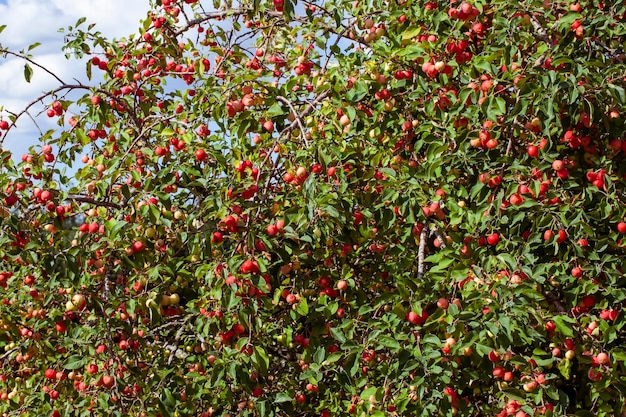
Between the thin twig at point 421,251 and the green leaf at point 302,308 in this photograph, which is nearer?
the green leaf at point 302,308

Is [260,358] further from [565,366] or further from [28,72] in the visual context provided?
[28,72]

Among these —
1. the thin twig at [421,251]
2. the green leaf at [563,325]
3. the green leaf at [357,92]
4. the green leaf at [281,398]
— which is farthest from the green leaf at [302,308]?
the green leaf at [563,325]

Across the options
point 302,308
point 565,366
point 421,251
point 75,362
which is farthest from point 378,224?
point 75,362

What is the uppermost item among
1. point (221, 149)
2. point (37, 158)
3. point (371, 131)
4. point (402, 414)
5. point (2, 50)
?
point (2, 50)

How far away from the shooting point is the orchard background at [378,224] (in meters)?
2.90

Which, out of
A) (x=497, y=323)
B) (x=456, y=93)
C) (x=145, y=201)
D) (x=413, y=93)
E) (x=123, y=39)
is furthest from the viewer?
(x=123, y=39)

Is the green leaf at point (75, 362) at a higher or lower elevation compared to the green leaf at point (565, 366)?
higher

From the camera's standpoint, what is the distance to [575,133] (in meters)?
3.36

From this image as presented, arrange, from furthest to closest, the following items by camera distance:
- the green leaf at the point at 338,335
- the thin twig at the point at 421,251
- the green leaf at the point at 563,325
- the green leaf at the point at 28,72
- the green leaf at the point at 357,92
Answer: the green leaf at the point at 28,72 → the thin twig at the point at 421,251 → the green leaf at the point at 357,92 → the green leaf at the point at 338,335 → the green leaf at the point at 563,325

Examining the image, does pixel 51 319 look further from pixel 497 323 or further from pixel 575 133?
pixel 575 133

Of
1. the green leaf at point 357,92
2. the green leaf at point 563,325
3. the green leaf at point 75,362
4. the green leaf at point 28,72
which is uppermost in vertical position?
the green leaf at point 28,72

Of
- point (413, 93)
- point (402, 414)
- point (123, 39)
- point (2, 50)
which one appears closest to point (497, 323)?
point (402, 414)

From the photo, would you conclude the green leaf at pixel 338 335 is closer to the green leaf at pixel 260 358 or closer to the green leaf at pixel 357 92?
the green leaf at pixel 260 358

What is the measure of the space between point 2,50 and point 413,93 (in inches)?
83.5
